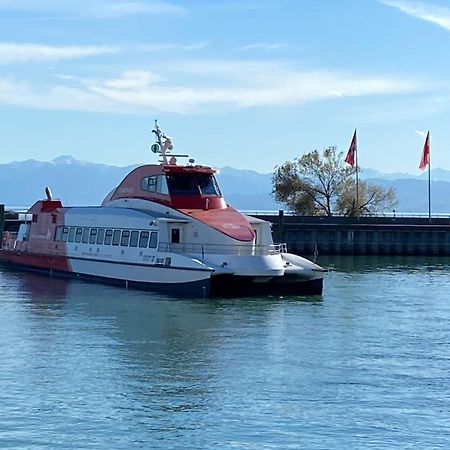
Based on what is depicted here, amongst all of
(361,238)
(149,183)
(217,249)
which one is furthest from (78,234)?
(361,238)

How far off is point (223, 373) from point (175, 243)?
16725mm

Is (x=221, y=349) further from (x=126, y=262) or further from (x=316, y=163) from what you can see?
(x=316, y=163)

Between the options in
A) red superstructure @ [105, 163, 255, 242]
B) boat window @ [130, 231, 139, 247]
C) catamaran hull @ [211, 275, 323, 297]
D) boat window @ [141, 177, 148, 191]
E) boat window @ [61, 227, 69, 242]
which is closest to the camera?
catamaran hull @ [211, 275, 323, 297]

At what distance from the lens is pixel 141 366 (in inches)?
955

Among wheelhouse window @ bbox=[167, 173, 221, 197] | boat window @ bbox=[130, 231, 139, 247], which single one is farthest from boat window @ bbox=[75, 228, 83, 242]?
wheelhouse window @ bbox=[167, 173, 221, 197]

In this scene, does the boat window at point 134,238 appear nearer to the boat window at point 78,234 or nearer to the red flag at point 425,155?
the boat window at point 78,234

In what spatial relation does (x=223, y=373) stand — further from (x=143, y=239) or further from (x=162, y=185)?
(x=162, y=185)

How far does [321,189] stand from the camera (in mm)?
85312

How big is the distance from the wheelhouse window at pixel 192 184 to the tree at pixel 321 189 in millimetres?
43059

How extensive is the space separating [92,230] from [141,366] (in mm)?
21862

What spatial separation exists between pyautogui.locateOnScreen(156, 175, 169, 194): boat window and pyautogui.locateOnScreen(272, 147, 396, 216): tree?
43.4 meters

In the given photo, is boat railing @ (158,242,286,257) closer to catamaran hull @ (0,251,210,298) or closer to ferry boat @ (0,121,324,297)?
ferry boat @ (0,121,324,297)

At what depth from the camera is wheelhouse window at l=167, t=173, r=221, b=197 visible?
41.9m

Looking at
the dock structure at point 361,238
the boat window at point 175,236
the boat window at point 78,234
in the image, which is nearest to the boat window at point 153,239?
the boat window at point 175,236
